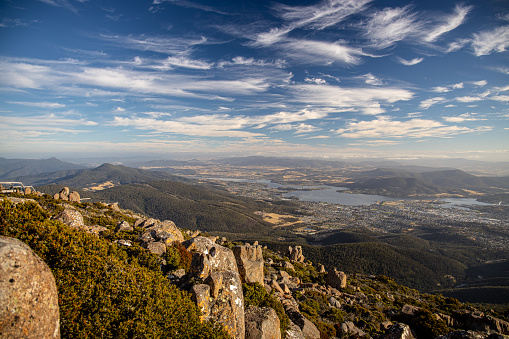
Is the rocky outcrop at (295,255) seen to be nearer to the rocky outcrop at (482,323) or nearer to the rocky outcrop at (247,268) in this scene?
the rocky outcrop at (482,323)

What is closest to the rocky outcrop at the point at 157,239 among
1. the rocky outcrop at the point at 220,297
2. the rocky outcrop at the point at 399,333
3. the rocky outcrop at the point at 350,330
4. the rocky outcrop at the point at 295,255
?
the rocky outcrop at the point at 220,297

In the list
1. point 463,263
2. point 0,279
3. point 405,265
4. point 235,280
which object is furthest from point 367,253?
point 0,279

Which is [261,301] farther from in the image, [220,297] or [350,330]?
[350,330]

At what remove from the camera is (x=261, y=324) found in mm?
10203

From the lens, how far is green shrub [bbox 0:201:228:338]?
7352mm

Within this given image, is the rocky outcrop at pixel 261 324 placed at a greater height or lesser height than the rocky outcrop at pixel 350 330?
greater

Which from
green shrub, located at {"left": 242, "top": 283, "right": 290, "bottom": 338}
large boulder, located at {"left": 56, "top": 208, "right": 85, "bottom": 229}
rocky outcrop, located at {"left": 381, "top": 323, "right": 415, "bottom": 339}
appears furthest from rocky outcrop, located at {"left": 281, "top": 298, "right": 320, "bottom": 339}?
large boulder, located at {"left": 56, "top": 208, "right": 85, "bottom": 229}

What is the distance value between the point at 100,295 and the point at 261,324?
6752 millimetres

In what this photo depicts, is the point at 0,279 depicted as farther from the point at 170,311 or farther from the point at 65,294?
the point at 170,311

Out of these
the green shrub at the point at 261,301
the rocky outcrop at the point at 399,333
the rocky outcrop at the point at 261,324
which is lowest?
the rocky outcrop at the point at 399,333

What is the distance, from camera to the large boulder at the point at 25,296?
17.1 feet

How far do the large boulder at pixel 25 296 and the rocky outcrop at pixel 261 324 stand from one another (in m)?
7.09

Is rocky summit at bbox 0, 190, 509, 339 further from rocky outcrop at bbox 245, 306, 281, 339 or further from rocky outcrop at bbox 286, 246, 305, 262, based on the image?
rocky outcrop at bbox 286, 246, 305, 262

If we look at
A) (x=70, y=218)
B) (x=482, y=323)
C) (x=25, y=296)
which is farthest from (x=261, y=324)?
(x=482, y=323)
